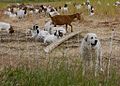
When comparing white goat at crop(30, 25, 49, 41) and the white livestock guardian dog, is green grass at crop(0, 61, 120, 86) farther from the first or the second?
white goat at crop(30, 25, 49, 41)

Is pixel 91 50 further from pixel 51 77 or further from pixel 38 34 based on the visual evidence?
pixel 38 34

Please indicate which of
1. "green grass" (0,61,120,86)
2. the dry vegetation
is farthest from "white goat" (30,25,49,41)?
"green grass" (0,61,120,86)

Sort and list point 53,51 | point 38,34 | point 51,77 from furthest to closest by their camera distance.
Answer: point 38,34 < point 53,51 < point 51,77

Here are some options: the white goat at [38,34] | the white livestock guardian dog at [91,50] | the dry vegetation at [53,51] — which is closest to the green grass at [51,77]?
the dry vegetation at [53,51]

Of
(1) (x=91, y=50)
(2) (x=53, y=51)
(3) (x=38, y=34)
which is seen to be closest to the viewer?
(1) (x=91, y=50)

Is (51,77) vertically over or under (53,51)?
over

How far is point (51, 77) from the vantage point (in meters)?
6.89

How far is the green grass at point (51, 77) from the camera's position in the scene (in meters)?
6.77

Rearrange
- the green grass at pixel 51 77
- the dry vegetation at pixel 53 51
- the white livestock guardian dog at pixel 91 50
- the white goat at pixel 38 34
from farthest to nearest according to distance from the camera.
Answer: the white goat at pixel 38 34, the white livestock guardian dog at pixel 91 50, the dry vegetation at pixel 53 51, the green grass at pixel 51 77

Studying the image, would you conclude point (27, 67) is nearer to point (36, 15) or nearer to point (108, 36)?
point (108, 36)

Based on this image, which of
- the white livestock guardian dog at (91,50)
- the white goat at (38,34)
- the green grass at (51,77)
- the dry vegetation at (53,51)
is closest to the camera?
the green grass at (51,77)

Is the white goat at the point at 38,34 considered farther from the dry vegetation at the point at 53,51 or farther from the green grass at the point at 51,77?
the green grass at the point at 51,77

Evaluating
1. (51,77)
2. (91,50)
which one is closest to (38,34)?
(91,50)

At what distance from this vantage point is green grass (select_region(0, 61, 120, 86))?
6.77 m
